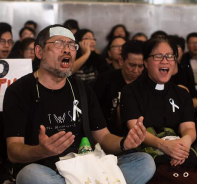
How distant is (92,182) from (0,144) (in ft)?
3.85

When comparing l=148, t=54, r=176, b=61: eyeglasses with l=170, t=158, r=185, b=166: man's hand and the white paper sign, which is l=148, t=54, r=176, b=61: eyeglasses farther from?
the white paper sign

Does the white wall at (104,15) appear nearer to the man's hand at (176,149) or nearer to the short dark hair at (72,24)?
the short dark hair at (72,24)

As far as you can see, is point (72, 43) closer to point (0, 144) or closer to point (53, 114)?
point (53, 114)

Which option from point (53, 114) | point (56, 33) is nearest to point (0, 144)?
point (53, 114)

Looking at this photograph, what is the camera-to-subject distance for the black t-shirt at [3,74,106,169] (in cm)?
280

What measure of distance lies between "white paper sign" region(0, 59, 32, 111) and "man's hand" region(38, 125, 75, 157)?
4.13 ft

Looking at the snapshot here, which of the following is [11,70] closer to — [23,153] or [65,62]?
[65,62]

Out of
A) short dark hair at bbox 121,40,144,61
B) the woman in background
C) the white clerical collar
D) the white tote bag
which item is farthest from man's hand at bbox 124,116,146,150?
the woman in background

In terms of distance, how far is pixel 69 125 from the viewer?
296 cm

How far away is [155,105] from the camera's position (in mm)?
3467

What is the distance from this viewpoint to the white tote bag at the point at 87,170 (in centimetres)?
254

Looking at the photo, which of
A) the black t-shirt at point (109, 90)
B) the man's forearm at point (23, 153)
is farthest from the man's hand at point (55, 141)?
the black t-shirt at point (109, 90)

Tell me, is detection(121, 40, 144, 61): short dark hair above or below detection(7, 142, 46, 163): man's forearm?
above

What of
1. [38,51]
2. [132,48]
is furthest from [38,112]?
[132,48]
